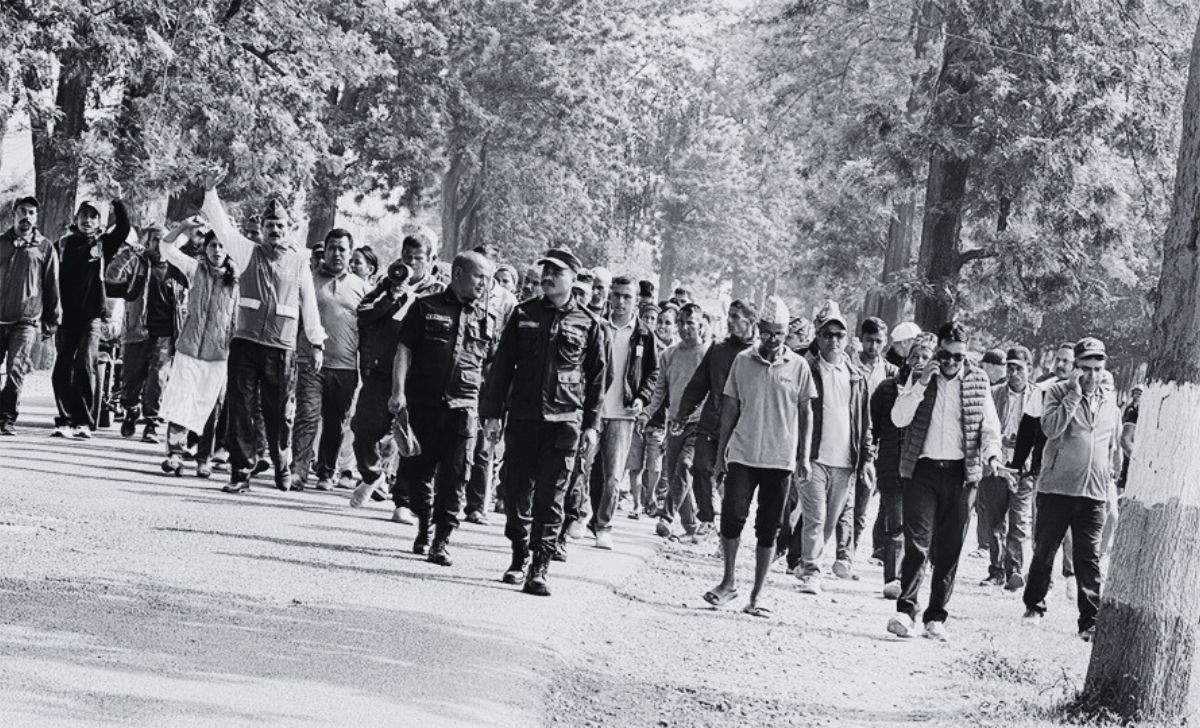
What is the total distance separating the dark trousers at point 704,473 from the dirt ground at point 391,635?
2.15 feet

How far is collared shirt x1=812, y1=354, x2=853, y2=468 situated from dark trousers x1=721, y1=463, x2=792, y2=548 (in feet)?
7.01

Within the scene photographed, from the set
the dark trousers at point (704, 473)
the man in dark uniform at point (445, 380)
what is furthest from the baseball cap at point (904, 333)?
the man in dark uniform at point (445, 380)

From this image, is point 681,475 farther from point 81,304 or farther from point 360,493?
point 81,304

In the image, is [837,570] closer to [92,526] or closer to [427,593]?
[427,593]

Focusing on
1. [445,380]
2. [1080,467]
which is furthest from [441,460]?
[1080,467]

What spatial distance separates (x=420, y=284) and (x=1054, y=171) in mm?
16769

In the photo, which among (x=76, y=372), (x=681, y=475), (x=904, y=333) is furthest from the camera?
(x=904, y=333)

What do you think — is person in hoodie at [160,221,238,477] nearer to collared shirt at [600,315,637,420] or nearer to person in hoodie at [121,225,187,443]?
person in hoodie at [121,225,187,443]

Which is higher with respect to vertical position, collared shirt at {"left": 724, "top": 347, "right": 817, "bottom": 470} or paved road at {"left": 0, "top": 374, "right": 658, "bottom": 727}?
collared shirt at {"left": 724, "top": 347, "right": 817, "bottom": 470}

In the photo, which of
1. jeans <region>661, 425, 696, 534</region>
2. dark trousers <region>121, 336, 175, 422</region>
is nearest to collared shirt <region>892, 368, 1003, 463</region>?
jeans <region>661, 425, 696, 534</region>

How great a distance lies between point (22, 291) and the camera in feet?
51.0

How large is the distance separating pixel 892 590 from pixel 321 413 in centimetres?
531

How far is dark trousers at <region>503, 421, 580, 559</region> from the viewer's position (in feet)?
33.5

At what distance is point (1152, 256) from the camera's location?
3597 cm
